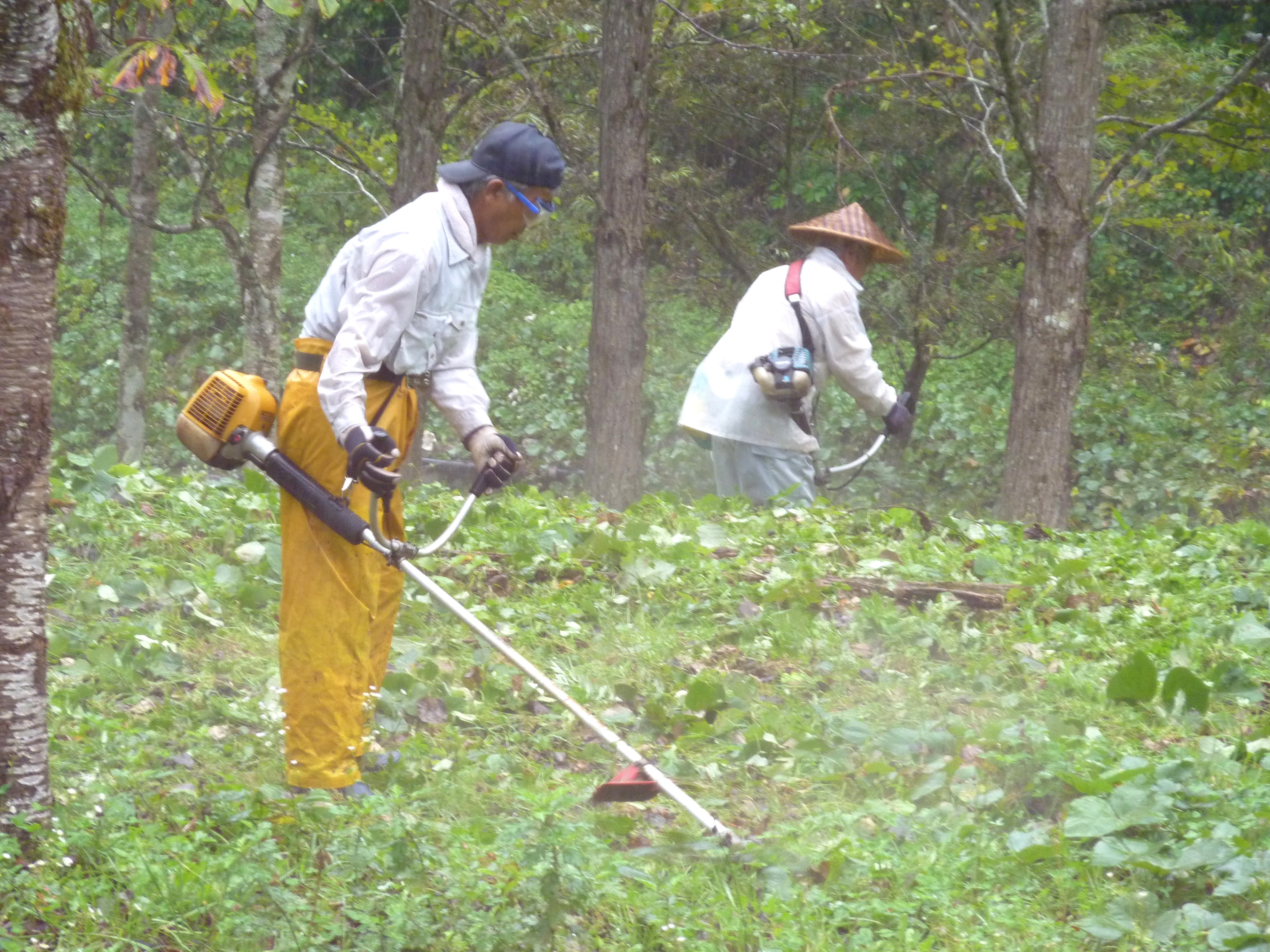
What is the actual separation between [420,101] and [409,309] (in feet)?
18.0

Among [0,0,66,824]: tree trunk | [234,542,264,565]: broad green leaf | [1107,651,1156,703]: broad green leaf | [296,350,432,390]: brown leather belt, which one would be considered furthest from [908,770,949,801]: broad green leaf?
[234,542,264,565]: broad green leaf

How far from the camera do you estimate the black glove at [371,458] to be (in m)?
3.40

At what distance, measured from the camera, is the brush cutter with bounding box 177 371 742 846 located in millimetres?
3580

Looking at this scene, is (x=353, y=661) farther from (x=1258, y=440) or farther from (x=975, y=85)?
(x=1258, y=440)

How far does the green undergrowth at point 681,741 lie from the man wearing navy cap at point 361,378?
33cm

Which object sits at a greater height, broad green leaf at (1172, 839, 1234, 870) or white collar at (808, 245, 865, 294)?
white collar at (808, 245, 865, 294)

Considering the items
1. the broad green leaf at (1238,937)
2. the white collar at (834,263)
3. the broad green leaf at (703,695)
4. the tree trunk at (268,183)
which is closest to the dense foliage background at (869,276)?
the tree trunk at (268,183)

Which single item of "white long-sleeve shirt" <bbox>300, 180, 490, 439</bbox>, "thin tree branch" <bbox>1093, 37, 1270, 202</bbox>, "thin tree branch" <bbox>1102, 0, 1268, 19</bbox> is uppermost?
"thin tree branch" <bbox>1102, 0, 1268, 19</bbox>

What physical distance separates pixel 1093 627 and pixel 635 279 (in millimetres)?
4355

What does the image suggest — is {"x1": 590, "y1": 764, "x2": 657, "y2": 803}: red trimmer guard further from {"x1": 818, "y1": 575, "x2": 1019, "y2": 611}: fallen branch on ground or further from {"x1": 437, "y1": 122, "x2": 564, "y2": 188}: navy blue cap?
{"x1": 818, "y1": 575, "x2": 1019, "y2": 611}: fallen branch on ground

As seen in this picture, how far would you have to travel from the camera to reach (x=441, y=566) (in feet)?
18.5

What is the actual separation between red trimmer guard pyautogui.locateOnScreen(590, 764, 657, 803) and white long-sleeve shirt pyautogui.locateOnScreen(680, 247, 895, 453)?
3346 millimetres

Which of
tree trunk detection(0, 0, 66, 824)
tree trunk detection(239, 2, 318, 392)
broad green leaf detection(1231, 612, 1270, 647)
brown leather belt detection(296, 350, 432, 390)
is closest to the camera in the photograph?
tree trunk detection(0, 0, 66, 824)

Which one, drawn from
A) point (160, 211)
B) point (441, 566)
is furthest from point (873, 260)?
point (160, 211)
